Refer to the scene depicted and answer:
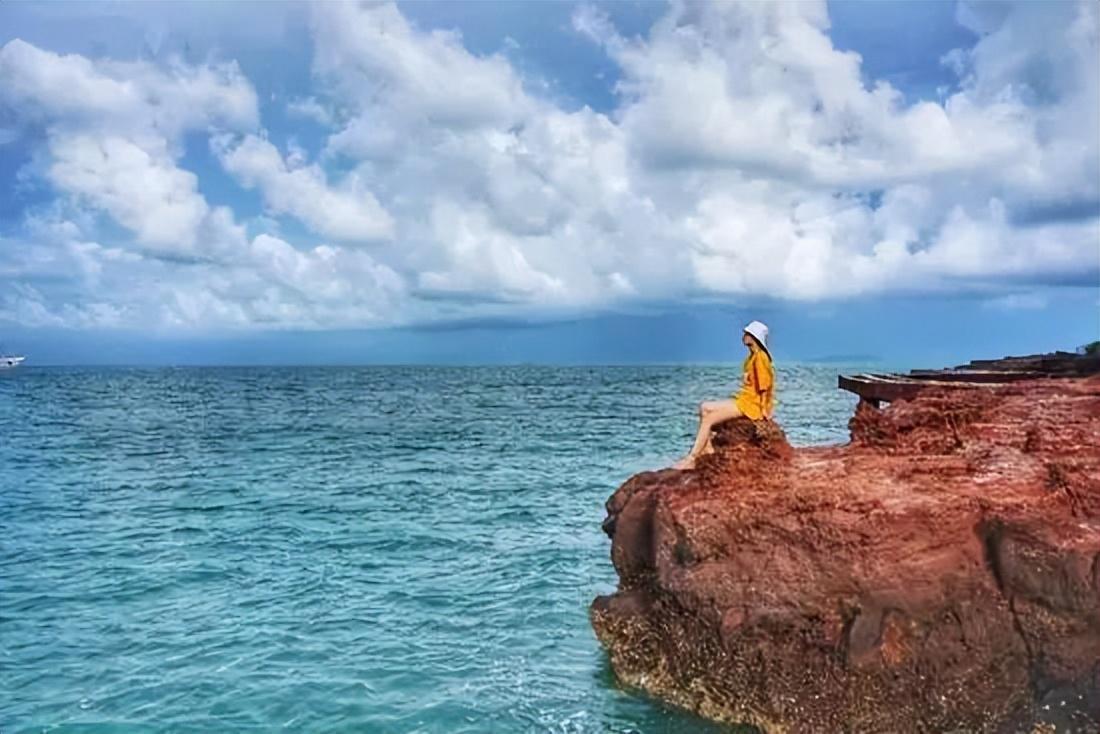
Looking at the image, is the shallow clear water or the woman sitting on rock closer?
the shallow clear water

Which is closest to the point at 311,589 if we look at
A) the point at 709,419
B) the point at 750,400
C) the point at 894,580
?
the point at 709,419

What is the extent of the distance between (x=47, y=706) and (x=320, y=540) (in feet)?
30.9

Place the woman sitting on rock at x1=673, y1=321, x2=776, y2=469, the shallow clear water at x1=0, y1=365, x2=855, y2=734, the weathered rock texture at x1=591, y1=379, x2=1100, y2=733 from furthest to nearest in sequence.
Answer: the woman sitting on rock at x1=673, y1=321, x2=776, y2=469 → the shallow clear water at x1=0, y1=365, x2=855, y2=734 → the weathered rock texture at x1=591, y1=379, x2=1100, y2=733

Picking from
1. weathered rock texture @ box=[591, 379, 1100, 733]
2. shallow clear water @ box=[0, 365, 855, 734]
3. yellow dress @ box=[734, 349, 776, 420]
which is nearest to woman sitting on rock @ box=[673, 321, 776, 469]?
yellow dress @ box=[734, 349, 776, 420]

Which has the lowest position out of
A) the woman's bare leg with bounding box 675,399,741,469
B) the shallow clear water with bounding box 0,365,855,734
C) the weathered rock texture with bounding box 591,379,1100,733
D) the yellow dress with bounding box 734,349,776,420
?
the shallow clear water with bounding box 0,365,855,734

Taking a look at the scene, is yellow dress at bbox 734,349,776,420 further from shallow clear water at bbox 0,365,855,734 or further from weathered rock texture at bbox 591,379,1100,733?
shallow clear water at bbox 0,365,855,734

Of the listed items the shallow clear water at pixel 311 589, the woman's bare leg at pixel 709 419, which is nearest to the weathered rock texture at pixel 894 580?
the woman's bare leg at pixel 709 419

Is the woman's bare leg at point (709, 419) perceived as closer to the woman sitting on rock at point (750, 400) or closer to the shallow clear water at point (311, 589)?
the woman sitting on rock at point (750, 400)

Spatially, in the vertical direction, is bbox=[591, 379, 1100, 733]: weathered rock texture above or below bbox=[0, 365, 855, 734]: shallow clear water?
above

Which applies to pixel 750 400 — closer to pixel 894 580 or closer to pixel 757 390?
pixel 757 390

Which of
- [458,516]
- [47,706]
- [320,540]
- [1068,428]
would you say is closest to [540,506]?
[458,516]

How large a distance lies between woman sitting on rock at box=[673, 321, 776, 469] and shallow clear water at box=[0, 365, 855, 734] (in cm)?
356

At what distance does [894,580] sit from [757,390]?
3.49 m

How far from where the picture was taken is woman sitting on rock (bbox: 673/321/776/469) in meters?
12.5
